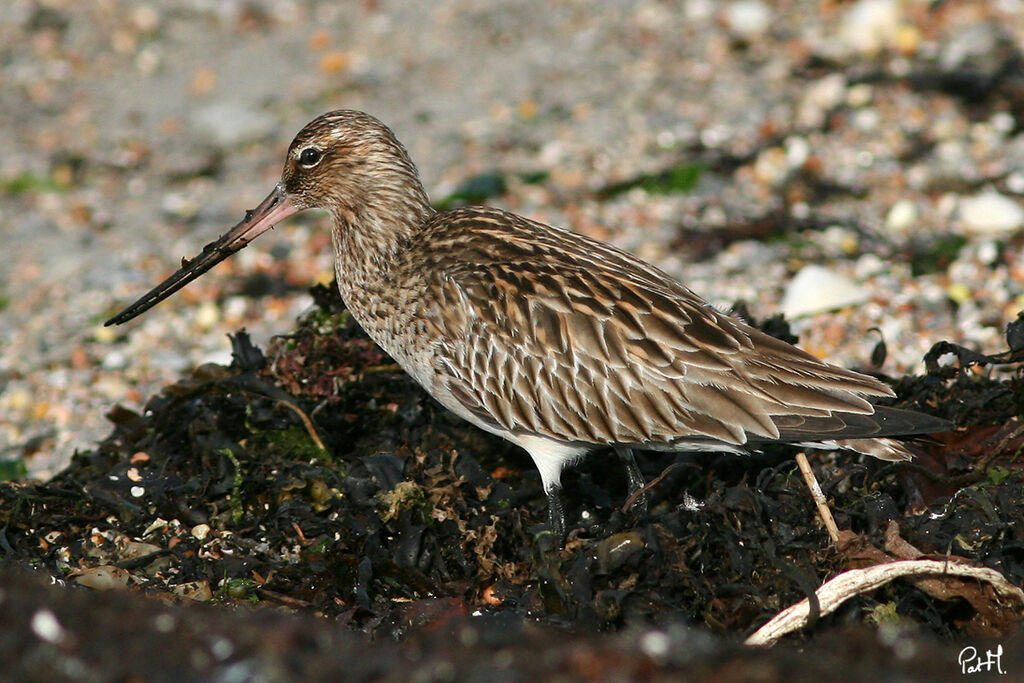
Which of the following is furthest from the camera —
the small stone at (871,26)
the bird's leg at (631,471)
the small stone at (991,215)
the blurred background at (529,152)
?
the small stone at (871,26)

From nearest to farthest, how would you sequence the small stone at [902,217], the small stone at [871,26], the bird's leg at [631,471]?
the bird's leg at [631,471], the small stone at [902,217], the small stone at [871,26]

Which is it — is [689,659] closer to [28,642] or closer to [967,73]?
[28,642]

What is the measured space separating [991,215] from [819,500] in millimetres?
3679

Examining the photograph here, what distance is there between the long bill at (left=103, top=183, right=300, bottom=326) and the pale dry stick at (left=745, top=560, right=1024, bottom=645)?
9.90 feet

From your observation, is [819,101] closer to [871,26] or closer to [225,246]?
[871,26]

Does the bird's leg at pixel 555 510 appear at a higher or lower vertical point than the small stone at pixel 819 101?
lower

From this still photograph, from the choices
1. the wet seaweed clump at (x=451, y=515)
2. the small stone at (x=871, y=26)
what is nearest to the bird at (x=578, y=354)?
the wet seaweed clump at (x=451, y=515)

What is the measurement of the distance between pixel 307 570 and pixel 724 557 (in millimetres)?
1637

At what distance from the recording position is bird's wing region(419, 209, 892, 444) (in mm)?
4832

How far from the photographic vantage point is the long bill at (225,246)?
5758 mm

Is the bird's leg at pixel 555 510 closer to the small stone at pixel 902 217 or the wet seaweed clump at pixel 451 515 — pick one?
the wet seaweed clump at pixel 451 515

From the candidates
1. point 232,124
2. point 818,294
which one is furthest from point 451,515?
point 232,124

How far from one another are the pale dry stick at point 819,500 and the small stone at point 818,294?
7.29ft

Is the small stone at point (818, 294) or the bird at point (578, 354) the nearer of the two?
the bird at point (578, 354)
